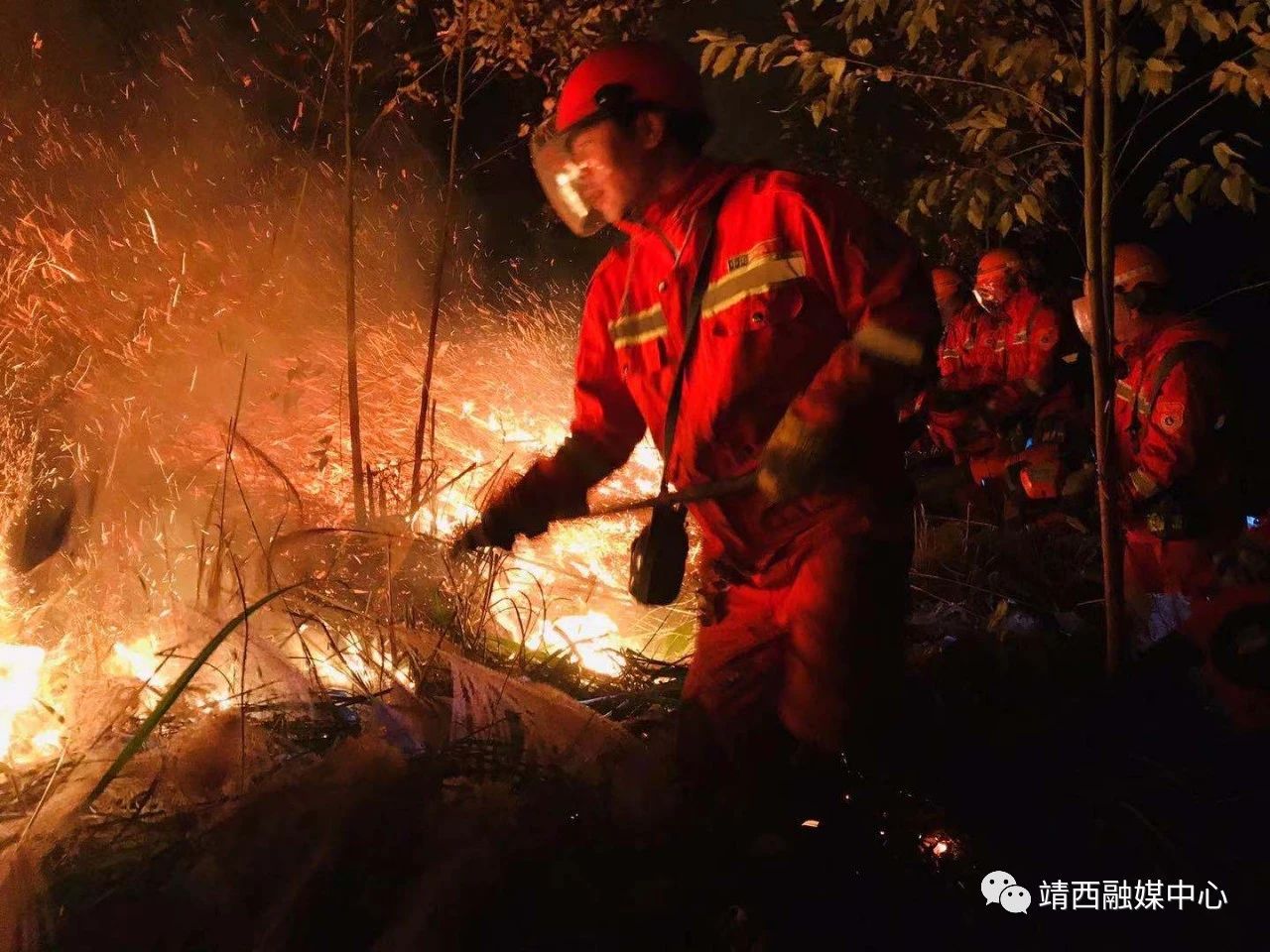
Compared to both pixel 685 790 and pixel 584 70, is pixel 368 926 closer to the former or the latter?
pixel 685 790

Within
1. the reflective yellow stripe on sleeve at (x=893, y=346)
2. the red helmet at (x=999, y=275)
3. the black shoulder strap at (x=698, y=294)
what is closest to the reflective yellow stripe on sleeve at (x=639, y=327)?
the black shoulder strap at (x=698, y=294)

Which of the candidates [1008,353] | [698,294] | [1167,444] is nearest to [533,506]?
[698,294]

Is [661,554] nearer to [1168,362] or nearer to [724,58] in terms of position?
[724,58]

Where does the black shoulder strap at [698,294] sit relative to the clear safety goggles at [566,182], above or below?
below

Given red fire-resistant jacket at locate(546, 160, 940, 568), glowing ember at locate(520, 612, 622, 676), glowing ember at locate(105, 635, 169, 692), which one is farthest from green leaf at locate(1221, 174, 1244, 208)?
glowing ember at locate(105, 635, 169, 692)

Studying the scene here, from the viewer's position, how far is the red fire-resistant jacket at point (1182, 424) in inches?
179

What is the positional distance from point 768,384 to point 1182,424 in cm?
267

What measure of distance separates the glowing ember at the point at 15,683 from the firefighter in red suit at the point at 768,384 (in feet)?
7.98

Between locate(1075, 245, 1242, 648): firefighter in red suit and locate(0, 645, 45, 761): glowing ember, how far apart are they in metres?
4.32

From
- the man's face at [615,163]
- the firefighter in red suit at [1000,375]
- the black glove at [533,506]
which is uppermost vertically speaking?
the firefighter in red suit at [1000,375]

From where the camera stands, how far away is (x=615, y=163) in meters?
3.04

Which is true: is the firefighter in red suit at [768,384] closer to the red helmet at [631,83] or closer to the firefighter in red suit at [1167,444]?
the red helmet at [631,83]

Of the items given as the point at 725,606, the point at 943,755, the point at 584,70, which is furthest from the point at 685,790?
the point at 584,70

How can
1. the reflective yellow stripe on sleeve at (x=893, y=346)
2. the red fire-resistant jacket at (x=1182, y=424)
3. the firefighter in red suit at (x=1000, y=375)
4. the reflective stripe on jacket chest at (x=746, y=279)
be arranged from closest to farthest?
1. the reflective yellow stripe on sleeve at (x=893, y=346)
2. the reflective stripe on jacket chest at (x=746, y=279)
3. the red fire-resistant jacket at (x=1182, y=424)
4. the firefighter in red suit at (x=1000, y=375)
